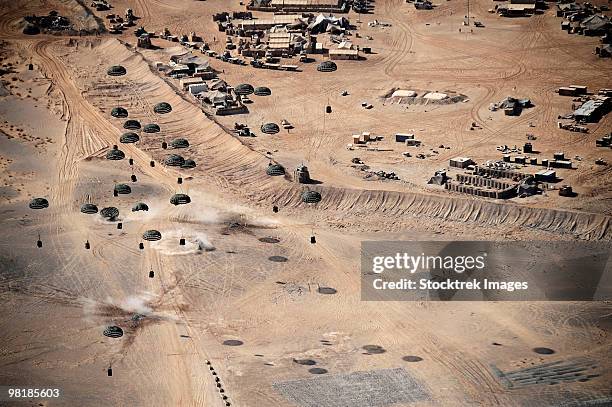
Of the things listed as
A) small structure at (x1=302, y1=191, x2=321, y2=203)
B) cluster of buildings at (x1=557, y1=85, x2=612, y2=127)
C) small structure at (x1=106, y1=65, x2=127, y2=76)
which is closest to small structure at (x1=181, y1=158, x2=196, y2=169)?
small structure at (x1=302, y1=191, x2=321, y2=203)

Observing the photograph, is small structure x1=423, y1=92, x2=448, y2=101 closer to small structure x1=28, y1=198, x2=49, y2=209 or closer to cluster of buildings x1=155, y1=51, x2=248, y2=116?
cluster of buildings x1=155, y1=51, x2=248, y2=116

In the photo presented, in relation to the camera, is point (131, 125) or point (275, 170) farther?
point (131, 125)

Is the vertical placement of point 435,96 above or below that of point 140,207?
above

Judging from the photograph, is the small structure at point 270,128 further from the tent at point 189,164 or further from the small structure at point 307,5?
the small structure at point 307,5

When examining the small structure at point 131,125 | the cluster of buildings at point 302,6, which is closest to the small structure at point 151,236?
the small structure at point 131,125

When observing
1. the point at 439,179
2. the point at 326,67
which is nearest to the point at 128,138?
the point at 326,67

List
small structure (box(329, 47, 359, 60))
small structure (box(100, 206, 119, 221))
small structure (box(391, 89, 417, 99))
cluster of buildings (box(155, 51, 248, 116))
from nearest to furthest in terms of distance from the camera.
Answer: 1. small structure (box(100, 206, 119, 221))
2. cluster of buildings (box(155, 51, 248, 116))
3. small structure (box(391, 89, 417, 99))
4. small structure (box(329, 47, 359, 60))

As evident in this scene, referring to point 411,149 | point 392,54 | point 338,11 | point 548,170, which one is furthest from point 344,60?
point 548,170

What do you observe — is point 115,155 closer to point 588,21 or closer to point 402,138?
point 402,138

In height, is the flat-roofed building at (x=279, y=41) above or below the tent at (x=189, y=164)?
above

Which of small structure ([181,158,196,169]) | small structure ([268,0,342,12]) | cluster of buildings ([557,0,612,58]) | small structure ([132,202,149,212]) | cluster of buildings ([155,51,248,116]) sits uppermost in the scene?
cluster of buildings ([557,0,612,58])
